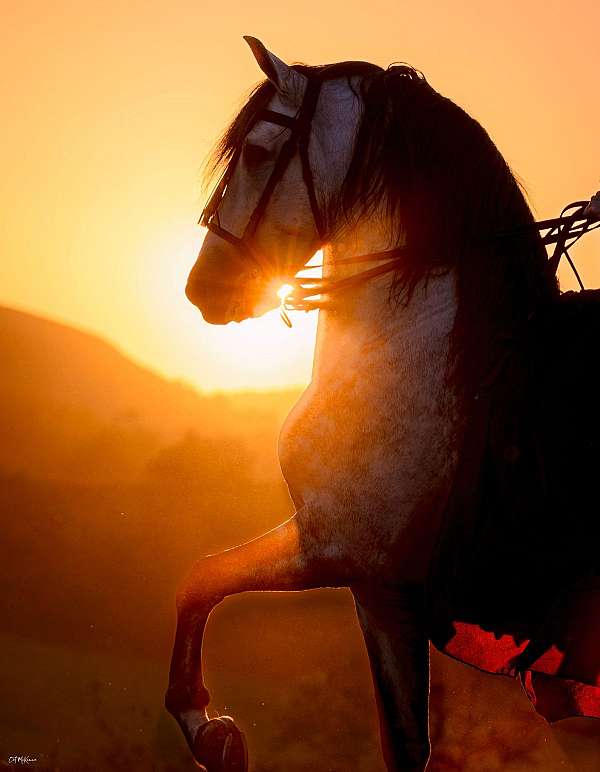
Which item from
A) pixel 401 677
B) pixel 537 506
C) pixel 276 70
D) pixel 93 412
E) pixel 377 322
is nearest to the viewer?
pixel 537 506

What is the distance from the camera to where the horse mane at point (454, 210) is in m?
2.75

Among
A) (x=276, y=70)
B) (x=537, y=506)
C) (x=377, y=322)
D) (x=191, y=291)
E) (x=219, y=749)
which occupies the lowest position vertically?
(x=219, y=749)

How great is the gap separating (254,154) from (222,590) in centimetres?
189

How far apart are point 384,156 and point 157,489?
1155 centimetres

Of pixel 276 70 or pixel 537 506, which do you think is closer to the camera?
pixel 537 506

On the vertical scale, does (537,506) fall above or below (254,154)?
below

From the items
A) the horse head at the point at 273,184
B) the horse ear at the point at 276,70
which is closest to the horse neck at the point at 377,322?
the horse head at the point at 273,184

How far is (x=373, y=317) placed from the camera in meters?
2.90

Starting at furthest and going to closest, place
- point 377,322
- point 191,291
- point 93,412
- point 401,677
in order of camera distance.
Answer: point 93,412
point 191,291
point 377,322
point 401,677

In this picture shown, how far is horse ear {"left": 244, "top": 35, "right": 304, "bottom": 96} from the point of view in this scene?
2.95 meters

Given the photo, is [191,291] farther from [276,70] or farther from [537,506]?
[537,506]

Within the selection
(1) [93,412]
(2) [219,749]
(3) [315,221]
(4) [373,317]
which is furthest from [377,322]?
(1) [93,412]

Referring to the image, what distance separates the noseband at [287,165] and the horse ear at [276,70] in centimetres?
6

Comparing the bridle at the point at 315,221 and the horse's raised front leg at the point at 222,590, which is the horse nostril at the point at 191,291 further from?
the horse's raised front leg at the point at 222,590
